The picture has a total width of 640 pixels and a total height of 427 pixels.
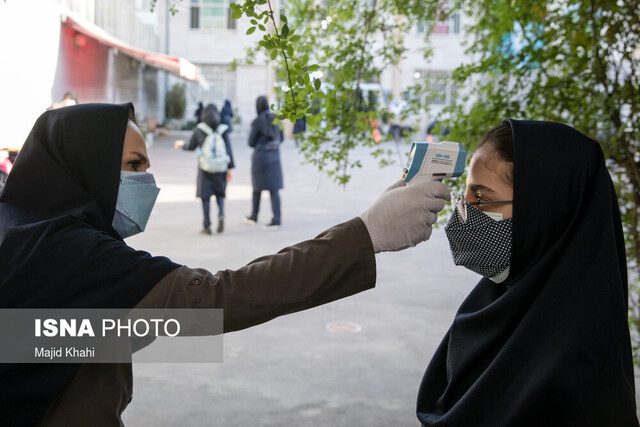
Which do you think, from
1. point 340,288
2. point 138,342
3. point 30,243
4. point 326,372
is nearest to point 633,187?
point 326,372

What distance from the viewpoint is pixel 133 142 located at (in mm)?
1873

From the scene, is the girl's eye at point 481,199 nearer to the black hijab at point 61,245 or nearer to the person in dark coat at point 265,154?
the black hijab at point 61,245

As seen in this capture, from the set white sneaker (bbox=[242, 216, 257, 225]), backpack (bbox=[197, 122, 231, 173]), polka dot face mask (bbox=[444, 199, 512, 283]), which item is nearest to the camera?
polka dot face mask (bbox=[444, 199, 512, 283])

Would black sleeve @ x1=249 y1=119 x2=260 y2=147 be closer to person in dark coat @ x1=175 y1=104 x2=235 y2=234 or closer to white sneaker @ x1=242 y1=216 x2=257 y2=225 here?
person in dark coat @ x1=175 y1=104 x2=235 y2=234

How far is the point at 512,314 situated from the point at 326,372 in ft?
10.1

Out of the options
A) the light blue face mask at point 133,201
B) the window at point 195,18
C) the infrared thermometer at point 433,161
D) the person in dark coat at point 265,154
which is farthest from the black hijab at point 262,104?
the window at point 195,18

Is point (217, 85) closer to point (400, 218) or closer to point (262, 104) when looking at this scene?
point (262, 104)

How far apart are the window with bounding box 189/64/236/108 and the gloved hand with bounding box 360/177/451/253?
32.2 metres

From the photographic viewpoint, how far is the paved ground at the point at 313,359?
13.5 feet

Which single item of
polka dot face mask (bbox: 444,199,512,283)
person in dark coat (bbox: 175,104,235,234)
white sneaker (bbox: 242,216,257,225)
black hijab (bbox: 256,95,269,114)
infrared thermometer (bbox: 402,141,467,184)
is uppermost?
A: infrared thermometer (bbox: 402,141,467,184)

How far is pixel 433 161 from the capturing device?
5.48ft

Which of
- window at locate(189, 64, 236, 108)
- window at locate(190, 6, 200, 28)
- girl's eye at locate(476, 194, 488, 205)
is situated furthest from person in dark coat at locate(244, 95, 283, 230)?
window at locate(190, 6, 200, 28)

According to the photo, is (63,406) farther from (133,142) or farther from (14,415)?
(133,142)

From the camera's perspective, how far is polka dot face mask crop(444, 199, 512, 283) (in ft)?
6.09
